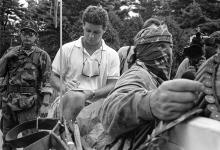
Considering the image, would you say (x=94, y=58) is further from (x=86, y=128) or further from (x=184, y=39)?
(x=184, y=39)

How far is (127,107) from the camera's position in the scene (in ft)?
6.53

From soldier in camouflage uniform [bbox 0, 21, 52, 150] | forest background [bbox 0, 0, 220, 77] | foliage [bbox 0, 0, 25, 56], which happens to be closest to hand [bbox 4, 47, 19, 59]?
soldier in camouflage uniform [bbox 0, 21, 52, 150]

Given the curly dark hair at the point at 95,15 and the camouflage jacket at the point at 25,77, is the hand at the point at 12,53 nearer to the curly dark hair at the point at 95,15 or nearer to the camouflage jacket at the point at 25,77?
the camouflage jacket at the point at 25,77

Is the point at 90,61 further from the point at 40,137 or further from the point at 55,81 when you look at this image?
the point at 40,137

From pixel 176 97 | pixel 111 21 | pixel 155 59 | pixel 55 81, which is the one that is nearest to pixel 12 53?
pixel 55 81

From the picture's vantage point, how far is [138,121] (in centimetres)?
198

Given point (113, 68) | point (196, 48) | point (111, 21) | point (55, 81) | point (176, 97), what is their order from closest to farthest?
1. point (176, 97)
2. point (55, 81)
3. point (113, 68)
4. point (196, 48)
5. point (111, 21)

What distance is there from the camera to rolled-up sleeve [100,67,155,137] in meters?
1.92

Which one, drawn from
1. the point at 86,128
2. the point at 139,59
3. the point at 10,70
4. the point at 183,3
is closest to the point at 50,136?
the point at 86,128

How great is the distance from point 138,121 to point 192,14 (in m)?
25.1

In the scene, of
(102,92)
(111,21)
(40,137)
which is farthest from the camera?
(111,21)

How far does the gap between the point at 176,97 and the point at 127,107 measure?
0.38 metres

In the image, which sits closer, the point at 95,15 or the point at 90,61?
the point at 95,15

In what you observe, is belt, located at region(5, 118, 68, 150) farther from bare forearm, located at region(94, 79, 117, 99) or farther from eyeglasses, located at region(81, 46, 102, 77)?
eyeglasses, located at region(81, 46, 102, 77)
